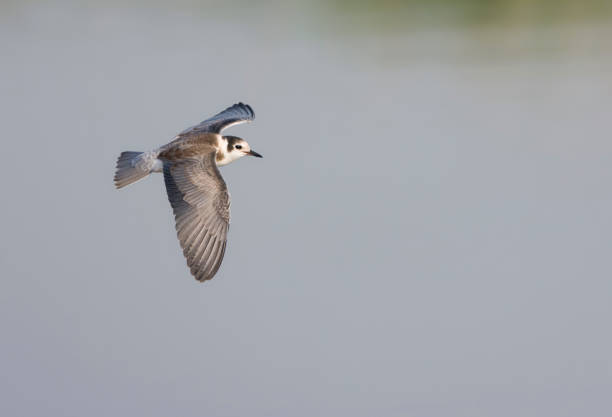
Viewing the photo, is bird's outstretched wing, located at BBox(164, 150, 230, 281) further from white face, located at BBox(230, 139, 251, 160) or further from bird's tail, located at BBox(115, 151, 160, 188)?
white face, located at BBox(230, 139, 251, 160)

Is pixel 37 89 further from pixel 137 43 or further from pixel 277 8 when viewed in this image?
pixel 277 8

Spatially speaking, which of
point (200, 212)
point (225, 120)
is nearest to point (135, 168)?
point (200, 212)

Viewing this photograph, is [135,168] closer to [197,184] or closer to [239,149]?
[197,184]

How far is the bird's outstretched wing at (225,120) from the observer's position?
30.4ft

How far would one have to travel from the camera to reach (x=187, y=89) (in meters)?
14.1

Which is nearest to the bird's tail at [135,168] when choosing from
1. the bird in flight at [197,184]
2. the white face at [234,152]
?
the bird in flight at [197,184]

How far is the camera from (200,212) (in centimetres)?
806

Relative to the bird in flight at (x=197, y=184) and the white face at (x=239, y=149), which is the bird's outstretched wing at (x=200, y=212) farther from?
the white face at (x=239, y=149)

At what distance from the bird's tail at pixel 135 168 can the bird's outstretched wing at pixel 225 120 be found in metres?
0.60

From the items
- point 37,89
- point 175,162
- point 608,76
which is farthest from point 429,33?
point 175,162

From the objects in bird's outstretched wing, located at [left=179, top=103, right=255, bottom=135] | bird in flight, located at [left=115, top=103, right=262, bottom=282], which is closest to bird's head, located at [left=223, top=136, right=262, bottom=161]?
bird in flight, located at [left=115, top=103, right=262, bottom=282]

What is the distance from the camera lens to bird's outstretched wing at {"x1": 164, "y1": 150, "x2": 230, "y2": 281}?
25.9ft

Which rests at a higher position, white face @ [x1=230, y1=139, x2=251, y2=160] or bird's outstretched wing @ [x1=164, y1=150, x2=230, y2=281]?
white face @ [x1=230, y1=139, x2=251, y2=160]

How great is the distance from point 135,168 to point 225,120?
1.20 m
